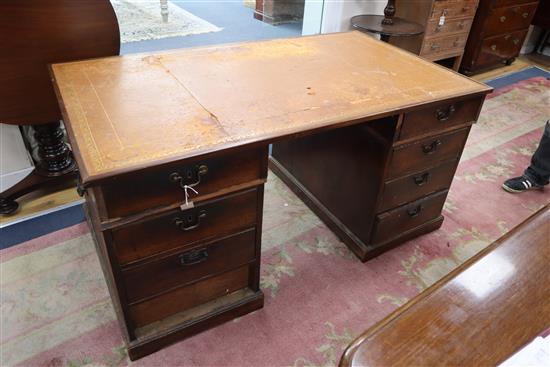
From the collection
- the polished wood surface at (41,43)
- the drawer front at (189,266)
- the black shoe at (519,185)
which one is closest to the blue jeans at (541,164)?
the black shoe at (519,185)

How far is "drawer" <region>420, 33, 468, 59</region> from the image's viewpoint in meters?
3.03

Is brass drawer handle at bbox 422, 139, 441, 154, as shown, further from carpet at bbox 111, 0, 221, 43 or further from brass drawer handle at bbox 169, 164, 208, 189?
carpet at bbox 111, 0, 221, 43

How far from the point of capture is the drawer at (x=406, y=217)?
1.66 metres

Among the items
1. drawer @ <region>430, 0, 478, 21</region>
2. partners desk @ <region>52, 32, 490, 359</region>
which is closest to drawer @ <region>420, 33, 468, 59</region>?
drawer @ <region>430, 0, 478, 21</region>

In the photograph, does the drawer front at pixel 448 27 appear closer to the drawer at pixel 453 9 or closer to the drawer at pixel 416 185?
the drawer at pixel 453 9

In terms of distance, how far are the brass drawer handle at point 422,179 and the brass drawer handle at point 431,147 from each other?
Answer: 0.36ft

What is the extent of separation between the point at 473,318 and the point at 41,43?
172 cm

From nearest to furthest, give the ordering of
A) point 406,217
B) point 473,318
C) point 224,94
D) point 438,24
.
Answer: point 473,318 < point 224,94 < point 406,217 < point 438,24

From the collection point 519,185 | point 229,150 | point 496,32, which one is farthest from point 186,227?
point 496,32

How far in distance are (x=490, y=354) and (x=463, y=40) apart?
335cm

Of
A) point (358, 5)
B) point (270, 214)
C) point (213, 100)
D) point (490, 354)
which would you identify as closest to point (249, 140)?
point (213, 100)

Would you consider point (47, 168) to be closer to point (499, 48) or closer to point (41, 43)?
point (41, 43)

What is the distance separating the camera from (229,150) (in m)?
1.01

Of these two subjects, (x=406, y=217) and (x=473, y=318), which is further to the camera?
(x=406, y=217)
